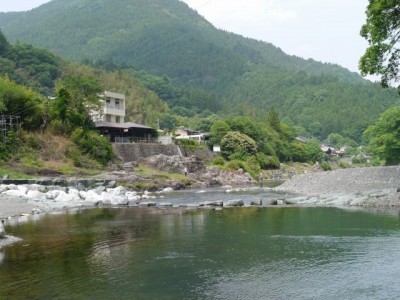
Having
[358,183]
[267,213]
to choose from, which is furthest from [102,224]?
[358,183]

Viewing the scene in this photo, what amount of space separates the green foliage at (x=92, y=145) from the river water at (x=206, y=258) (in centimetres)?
3144

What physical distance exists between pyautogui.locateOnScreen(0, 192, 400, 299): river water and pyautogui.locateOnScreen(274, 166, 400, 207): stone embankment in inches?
225

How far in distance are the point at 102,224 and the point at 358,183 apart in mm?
24847

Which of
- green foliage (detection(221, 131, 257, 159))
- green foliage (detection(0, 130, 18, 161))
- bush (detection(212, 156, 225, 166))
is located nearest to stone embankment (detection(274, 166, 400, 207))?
bush (detection(212, 156, 225, 166))

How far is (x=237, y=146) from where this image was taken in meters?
84.1

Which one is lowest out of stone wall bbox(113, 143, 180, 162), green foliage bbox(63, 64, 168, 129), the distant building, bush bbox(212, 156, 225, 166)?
bush bbox(212, 156, 225, 166)

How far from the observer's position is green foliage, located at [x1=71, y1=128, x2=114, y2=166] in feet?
180

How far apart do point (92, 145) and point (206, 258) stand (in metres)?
43.3

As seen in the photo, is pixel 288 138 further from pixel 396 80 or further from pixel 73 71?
pixel 396 80

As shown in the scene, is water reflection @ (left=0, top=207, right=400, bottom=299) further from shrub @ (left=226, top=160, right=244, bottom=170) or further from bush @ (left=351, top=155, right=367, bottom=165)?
bush @ (left=351, top=155, right=367, bottom=165)

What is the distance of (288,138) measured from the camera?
11775 cm

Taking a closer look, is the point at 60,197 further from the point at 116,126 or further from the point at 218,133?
the point at 218,133

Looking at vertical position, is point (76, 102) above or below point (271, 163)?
above

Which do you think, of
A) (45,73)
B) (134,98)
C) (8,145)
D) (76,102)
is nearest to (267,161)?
(76,102)
